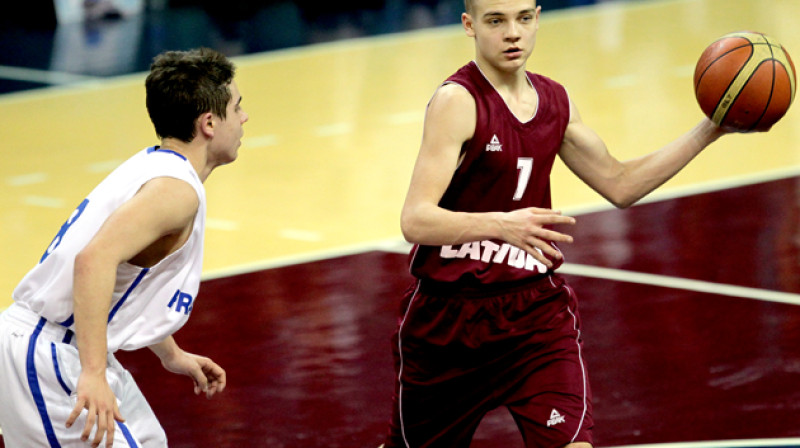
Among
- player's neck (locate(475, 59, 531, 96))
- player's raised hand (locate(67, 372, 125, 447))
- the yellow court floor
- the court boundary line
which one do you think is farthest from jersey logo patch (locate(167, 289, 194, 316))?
the yellow court floor

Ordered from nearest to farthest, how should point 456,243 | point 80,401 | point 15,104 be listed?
1. point 80,401
2. point 456,243
3. point 15,104

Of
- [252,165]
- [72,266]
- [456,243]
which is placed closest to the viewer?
[72,266]

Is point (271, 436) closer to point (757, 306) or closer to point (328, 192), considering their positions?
point (757, 306)

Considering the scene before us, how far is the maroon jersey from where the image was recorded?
12.9 ft

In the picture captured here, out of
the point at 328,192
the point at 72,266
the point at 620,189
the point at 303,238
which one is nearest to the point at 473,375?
the point at 620,189

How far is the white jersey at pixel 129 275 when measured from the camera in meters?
3.45

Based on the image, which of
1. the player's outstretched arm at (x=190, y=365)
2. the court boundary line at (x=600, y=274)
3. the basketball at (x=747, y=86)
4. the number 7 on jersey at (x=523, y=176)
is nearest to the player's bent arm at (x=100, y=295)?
the player's outstretched arm at (x=190, y=365)

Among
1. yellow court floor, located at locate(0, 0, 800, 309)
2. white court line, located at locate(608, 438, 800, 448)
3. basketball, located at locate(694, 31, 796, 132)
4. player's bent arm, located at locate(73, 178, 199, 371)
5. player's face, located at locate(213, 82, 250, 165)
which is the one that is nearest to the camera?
player's bent arm, located at locate(73, 178, 199, 371)

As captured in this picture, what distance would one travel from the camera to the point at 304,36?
47.2ft

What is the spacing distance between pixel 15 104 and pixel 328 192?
15.2ft

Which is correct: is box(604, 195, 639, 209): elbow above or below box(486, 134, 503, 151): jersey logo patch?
below

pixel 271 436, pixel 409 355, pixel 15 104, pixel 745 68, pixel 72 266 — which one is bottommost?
pixel 15 104

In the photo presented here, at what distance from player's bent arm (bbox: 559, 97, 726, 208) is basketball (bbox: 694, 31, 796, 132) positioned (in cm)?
8

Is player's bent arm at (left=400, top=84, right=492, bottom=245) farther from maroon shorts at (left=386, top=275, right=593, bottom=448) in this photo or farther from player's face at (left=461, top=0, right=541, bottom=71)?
→ maroon shorts at (left=386, top=275, right=593, bottom=448)
